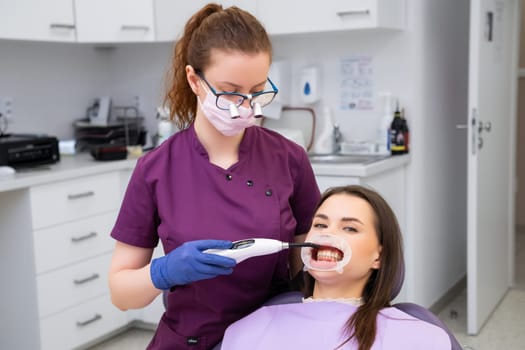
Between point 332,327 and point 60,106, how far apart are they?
2.53m

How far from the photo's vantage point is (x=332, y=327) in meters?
1.39

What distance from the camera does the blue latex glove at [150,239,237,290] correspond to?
1.23 metres

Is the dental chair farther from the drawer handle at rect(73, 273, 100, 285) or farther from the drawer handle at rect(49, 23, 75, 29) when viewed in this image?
the drawer handle at rect(49, 23, 75, 29)

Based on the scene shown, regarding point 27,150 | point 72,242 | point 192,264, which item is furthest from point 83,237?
point 192,264

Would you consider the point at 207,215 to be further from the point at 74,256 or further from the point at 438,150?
the point at 438,150

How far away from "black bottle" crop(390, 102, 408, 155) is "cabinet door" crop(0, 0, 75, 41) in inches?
58.2

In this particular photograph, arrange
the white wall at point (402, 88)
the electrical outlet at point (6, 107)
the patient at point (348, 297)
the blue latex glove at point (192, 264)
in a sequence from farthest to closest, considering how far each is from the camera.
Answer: the electrical outlet at point (6, 107)
the white wall at point (402, 88)
the patient at point (348, 297)
the blue latex glove at point (192, 264)

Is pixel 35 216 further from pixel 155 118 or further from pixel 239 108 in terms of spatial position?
pixel 239 108

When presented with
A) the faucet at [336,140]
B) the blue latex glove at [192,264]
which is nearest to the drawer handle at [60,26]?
the faucet at [336,140]

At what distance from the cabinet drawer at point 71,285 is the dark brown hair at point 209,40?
148 cm

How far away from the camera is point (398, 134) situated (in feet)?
9.73

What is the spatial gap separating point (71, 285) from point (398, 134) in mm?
1542

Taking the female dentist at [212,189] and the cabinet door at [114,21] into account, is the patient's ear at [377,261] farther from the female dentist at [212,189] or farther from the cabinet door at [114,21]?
the cabinet door at [114,21]

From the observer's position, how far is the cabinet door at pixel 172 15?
315cm
